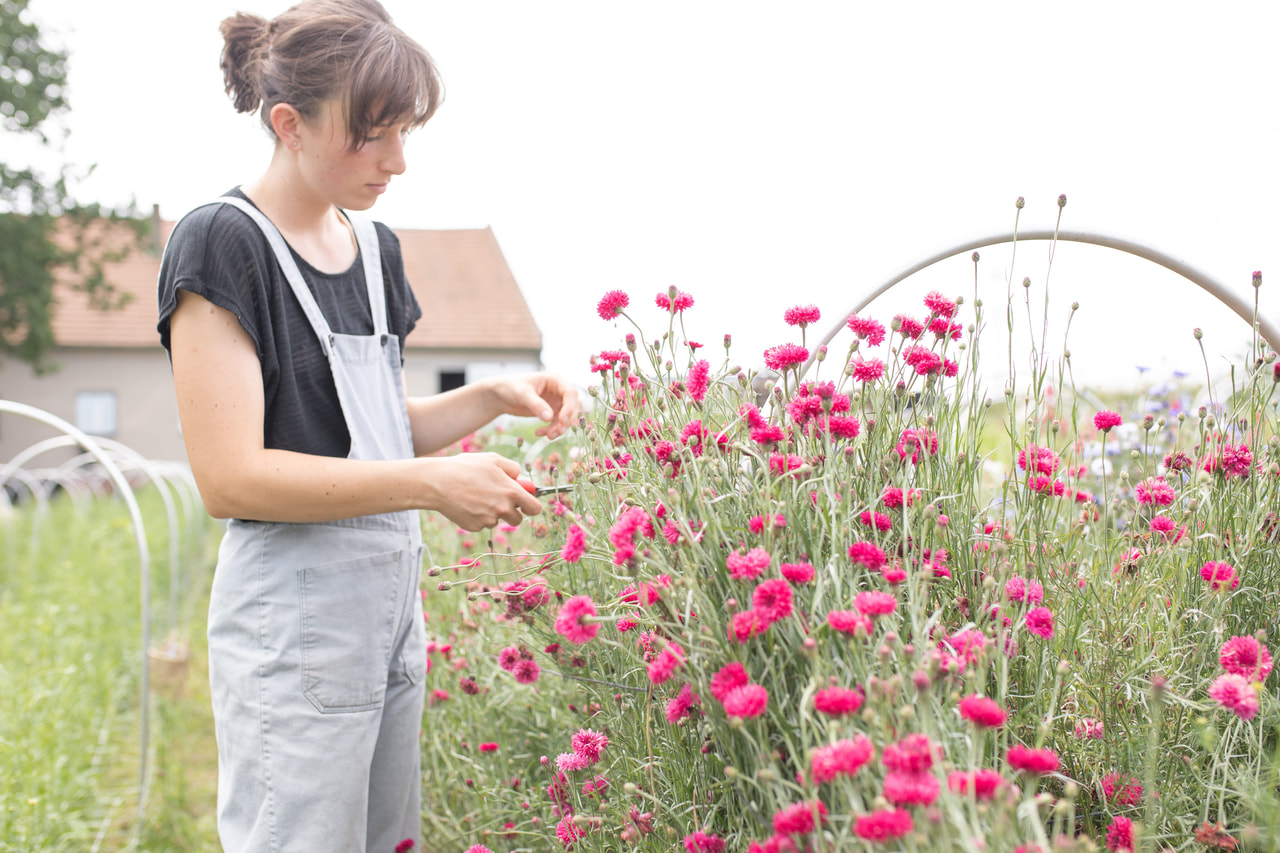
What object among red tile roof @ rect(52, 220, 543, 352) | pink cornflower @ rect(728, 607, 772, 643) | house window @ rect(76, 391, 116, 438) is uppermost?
red tile roof @ rect(52, 220, 543, 352)

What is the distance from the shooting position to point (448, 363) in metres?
20.3

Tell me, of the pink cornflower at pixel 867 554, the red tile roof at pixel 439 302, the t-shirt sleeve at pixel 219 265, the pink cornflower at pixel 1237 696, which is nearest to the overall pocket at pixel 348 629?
the t-shirt sleeve at pixel 219 265

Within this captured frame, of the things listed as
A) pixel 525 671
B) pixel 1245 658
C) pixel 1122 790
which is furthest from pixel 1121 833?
pixel 525 671

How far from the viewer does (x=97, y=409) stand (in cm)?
2231

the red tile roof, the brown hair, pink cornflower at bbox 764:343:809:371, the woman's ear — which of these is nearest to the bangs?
the brown hair

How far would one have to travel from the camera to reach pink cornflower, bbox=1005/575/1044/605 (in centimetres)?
116

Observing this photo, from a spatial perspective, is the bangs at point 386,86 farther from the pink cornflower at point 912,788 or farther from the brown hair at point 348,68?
the pink cornflower at point 912,788

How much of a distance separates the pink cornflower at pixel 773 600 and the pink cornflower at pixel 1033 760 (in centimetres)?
24

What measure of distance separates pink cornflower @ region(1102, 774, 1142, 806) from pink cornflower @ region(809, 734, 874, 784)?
26.0 inches

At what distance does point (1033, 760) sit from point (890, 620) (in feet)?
0.75

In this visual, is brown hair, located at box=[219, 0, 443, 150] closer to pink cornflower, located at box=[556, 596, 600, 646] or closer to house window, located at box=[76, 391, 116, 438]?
pink cornflower, located at box=[556, 596, 600, 646]

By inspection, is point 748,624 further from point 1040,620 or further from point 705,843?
point 1040,620

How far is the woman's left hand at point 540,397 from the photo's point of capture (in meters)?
1.78

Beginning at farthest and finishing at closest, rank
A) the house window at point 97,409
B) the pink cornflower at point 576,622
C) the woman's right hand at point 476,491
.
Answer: the house window at point 97,409, the woman's right hand at point 476,491, the pink cornflower at point 576,622
